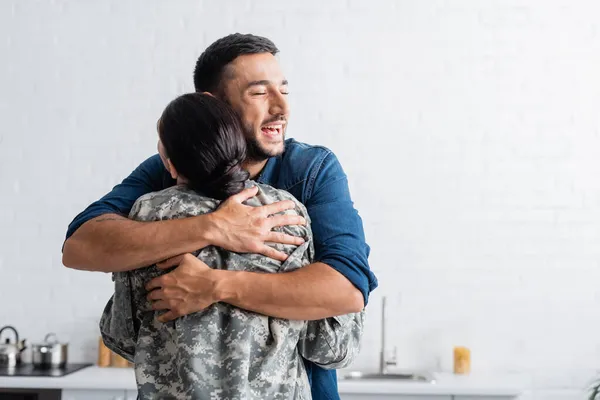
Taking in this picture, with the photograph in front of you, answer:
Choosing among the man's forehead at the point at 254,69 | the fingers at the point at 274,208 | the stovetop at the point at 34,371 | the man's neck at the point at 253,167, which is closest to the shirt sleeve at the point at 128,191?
the man's neck at the point at 253,167

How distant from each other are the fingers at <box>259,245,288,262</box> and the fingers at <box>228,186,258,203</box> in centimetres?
11

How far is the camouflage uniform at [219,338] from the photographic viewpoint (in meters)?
1.52

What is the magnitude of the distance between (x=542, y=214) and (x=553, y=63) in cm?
81

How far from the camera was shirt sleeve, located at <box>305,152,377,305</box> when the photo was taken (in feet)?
5.55

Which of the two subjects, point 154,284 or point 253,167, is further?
point 253,167

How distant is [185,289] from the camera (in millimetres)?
1521

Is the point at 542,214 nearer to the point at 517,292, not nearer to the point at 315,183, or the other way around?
the point at 517,292

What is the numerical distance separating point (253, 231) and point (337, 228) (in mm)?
235

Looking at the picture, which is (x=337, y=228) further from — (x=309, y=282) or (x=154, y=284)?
(x=154, y=284)

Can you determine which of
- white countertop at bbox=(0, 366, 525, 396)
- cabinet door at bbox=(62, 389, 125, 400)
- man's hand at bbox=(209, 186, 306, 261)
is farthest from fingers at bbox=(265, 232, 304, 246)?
cabinet door at bbox=(62, 389, 125, 400)

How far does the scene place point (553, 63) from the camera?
14.3 feet

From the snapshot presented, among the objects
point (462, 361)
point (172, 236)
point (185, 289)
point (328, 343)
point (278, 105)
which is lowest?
point (462, 361)

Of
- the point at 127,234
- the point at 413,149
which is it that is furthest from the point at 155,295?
the point at 413,149

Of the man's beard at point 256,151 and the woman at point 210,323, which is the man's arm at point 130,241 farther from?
the man's beard at point 256,151
